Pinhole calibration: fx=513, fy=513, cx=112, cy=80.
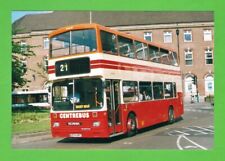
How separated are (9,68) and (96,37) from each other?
66.6 inches

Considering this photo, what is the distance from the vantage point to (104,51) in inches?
360

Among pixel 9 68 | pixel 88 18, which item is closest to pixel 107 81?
pixel 88 18

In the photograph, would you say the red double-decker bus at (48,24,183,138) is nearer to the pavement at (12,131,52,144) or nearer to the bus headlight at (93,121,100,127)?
the bus headlight at (93,121,100,127)

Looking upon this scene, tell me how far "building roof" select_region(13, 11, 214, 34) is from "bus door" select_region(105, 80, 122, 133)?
1.17 meters

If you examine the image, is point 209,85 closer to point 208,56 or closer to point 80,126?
point 208,56

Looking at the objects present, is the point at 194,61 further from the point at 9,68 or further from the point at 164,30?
the point at 9,68

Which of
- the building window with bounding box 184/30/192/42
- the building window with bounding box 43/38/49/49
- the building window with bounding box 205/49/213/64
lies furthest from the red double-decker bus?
the building window with bounding box 205/49/213/64

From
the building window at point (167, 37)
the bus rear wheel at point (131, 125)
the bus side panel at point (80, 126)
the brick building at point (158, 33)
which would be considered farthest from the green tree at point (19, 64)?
the building window at point (167, 37)

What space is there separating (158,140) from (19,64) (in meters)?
2.99

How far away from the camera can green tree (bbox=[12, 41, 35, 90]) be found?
9.50 metres

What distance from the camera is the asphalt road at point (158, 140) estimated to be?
30.6ft

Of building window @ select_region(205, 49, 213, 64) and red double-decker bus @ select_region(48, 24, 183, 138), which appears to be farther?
building window @ select_region(205, 49, 213, 64)

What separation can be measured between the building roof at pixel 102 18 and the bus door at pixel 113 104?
3.84 ft

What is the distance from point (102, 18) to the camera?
965 cm
